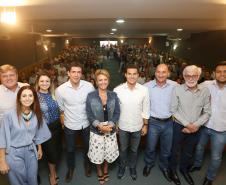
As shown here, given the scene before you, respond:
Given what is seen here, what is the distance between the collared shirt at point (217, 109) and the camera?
2748mm

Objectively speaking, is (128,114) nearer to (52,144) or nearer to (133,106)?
(133,106)

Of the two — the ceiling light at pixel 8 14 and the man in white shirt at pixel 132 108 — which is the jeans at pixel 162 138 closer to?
the man in white shirt at pixel 132 108

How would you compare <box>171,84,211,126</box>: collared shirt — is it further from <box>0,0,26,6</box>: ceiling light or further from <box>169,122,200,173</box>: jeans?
<box>0,0,26,6</box>: ceiling light

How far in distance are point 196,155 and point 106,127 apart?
4.63 ft

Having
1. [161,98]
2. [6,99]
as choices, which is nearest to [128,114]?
[161,98]

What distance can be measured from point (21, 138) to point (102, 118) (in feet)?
3.07

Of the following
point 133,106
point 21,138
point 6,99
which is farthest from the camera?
point 133,106

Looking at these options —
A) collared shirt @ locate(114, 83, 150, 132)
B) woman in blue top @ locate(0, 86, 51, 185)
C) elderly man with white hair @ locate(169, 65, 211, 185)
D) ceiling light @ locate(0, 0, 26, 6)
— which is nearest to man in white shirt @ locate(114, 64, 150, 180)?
collared shirt @ locate(114, 83, 150, 132)

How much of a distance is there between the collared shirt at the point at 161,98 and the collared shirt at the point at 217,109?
18.5 inches

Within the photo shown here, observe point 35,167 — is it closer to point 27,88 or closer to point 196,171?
point 27,88

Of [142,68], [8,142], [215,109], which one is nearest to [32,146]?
[8,142]

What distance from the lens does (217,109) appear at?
2783 mm

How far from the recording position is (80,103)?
2.87 meters

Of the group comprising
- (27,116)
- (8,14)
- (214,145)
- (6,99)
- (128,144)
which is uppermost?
(8,14)
